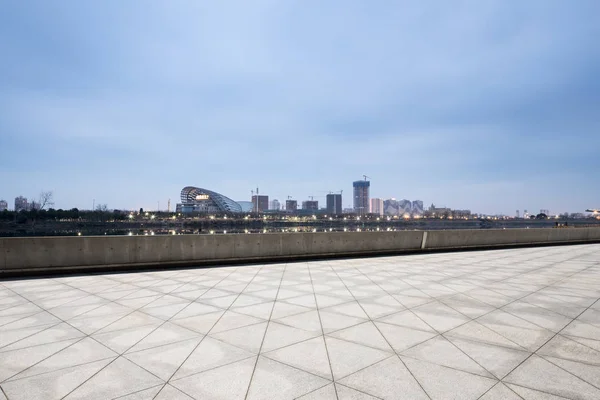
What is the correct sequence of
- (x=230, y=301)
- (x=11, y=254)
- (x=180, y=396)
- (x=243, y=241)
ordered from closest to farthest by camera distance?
(x=180, y=396) → (x=230, y=301) → (x=11, y=254) → (x=243, y=241)

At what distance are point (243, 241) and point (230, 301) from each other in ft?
18.6

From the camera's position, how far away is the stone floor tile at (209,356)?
4000mm

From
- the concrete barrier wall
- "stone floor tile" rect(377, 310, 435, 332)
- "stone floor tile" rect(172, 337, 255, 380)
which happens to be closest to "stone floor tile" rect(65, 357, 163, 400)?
"stone floor tile" rect(172, 337, 255, 380)

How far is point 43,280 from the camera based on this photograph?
941cm

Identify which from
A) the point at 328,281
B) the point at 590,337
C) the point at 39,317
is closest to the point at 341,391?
the point at 590,337

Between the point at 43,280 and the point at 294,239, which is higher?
the point at 294,239

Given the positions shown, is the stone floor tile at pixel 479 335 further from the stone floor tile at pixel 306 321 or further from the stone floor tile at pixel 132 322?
the stone floor tile at pixel 132 322

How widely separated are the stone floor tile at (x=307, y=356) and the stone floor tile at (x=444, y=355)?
4.13 ft

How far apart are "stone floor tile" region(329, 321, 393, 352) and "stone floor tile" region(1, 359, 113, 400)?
365cm

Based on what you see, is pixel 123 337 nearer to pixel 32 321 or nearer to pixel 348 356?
pixel 32 321

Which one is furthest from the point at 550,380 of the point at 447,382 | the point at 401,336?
the point at 401,336

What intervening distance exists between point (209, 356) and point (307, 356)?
1473mm

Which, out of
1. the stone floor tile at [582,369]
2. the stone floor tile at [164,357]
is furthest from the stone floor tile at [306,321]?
the stone floor tile at [582,369]

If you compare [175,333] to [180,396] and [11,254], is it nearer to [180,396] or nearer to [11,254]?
[180,396]
